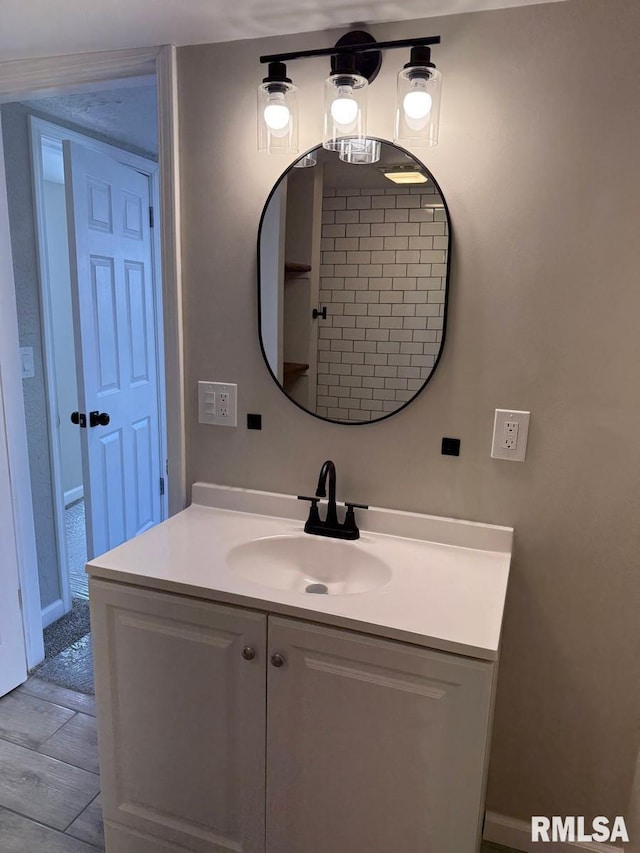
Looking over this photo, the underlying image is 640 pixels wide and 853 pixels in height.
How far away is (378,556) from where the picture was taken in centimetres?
150

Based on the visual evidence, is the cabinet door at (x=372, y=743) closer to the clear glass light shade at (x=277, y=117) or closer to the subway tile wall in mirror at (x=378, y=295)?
the subway tile wall in mirror at (x=378, y=295)

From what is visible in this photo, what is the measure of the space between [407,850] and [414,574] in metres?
0.59

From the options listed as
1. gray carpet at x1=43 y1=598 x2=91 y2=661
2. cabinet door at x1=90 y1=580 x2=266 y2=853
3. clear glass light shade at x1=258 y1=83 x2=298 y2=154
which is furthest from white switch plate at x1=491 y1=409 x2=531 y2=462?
gray carpet at x1=43 y1=598 x2=91 y2=661

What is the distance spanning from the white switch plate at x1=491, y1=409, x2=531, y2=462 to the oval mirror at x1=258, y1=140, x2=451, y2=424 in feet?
0.73

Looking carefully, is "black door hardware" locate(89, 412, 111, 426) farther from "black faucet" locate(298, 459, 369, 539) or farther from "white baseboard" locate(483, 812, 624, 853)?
"white baseboard" locate(483, 812, 624, 853)

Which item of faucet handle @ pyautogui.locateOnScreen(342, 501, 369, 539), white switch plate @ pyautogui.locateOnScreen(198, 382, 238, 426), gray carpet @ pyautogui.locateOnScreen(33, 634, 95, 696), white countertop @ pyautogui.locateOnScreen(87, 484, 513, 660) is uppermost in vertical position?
white switch plate @ pyautogui.locateOnScreen(198, 382, 238, 426)

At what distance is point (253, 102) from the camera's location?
157 cm

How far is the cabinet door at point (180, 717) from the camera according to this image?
1330 millimetres

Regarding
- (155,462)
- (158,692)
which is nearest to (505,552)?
(158,692)

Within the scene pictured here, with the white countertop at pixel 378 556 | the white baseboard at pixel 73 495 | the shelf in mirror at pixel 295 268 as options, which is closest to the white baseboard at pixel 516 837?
the white countertop at pixel 378 556

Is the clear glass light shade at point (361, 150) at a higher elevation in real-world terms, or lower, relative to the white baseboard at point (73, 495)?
higher

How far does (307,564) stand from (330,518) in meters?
0.14

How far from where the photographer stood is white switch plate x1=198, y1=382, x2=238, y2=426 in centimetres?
175

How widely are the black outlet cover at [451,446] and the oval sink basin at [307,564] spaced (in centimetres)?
35
